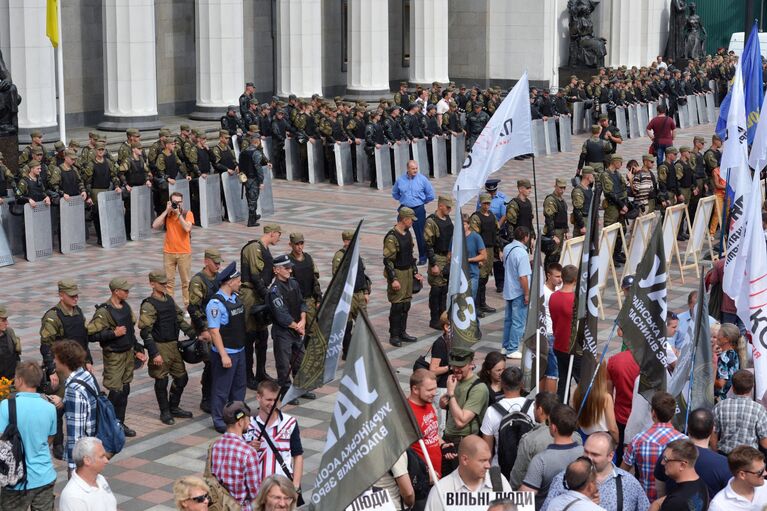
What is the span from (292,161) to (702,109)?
58.8 ft

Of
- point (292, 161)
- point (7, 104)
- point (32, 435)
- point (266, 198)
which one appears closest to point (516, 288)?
point (32, 435)

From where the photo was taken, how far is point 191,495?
7.31m

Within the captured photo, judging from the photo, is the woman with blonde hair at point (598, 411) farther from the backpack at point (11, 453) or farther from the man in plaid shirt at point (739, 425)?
the backpack at point (11, 453)

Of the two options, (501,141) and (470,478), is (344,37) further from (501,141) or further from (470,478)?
(470,478)

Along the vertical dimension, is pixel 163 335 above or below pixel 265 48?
below

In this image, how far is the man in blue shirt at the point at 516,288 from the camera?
50.8ft

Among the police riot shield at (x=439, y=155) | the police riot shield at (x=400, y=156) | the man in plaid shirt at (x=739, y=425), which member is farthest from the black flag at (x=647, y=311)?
the police riot shield at (x=439, y=155)

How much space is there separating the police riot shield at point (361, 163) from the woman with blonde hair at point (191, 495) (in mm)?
21285

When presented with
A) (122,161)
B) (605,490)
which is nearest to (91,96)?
(122,161)

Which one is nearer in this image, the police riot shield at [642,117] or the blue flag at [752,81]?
the blue flag at [752,81]

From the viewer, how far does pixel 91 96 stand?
3338 cm

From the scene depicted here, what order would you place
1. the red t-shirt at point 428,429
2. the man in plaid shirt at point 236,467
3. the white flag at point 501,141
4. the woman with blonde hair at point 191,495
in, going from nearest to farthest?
the woman with blonde hair at point 191,495
the man in plaid shirt at point 236,467
the red t-shirt at point 428,429
the white flag at point 501,141

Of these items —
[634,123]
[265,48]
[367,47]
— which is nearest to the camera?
[367,47]

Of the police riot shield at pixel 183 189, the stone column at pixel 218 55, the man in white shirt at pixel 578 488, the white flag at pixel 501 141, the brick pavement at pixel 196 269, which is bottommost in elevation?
the brick pavement at pixel 196 269
